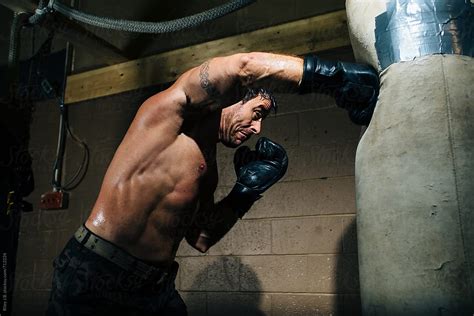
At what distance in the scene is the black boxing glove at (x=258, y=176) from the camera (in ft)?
6.14

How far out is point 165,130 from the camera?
1.54 metres

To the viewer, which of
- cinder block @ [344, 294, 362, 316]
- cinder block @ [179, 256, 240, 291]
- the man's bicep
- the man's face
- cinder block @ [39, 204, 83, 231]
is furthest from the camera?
cinder block @ [39, 204, 83, 231]

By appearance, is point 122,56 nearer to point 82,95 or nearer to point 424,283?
point 82,95

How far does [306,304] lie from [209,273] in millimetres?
615

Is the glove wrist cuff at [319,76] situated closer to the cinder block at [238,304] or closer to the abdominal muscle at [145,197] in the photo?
the abdominal muscle at [145,197]

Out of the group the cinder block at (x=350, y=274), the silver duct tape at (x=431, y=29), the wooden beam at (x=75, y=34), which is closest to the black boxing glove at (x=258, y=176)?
the cinder block at (x=350, y=274)

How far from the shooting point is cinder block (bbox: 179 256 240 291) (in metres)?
2.56

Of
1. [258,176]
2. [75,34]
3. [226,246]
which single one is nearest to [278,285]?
[226,246]

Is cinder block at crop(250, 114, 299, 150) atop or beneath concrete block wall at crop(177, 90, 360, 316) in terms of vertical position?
atop

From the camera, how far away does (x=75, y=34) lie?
2854 mm

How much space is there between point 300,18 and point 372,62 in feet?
5.23

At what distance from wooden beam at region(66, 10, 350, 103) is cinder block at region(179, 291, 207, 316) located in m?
1.40

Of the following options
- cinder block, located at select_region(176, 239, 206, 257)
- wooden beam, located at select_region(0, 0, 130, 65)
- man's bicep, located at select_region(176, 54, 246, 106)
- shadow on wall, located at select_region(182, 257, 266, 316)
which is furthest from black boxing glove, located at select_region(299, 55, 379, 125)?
wooden beam, located at select_region(0, 0, 130, 65)

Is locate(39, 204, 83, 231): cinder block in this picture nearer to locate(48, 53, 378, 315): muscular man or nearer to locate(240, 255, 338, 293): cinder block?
locate(240, 255, 338, 293): cinder block
